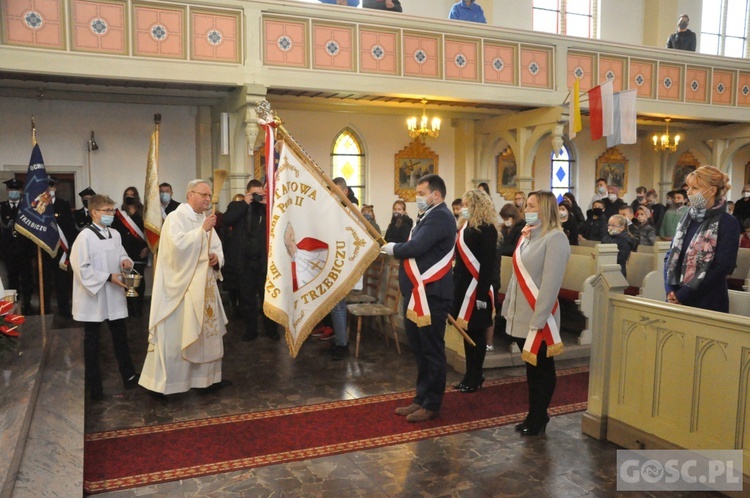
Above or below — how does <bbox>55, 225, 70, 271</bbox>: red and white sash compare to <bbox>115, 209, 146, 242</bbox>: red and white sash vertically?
below

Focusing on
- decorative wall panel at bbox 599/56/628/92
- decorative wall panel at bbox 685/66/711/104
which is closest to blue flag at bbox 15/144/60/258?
decorative wall panel at bbox 599/56/628/92

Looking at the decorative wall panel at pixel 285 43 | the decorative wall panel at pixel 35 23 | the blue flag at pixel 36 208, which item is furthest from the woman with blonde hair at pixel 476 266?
the decorative wall panel at pixel 35 23

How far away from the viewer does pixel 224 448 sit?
167 inches

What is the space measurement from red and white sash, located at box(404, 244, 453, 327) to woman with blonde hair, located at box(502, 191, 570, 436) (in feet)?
1.74

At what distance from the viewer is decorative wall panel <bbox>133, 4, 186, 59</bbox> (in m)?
8.17

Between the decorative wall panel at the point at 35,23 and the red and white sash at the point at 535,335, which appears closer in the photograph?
the red and white sash at the point at 535,335

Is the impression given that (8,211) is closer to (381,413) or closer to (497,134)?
(381,413)

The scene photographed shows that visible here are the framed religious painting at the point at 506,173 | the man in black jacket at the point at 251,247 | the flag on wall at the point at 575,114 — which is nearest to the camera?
the man in black jacket at the point at 251,247

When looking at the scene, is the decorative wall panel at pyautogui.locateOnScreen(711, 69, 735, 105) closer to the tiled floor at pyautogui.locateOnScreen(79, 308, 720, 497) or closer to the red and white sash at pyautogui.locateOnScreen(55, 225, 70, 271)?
the tiled floor at pyautogui.locateOnScreen(79, 308, 720, 497)

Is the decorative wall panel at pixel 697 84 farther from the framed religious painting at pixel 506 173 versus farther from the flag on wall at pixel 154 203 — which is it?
the flag on wall at pixel 154 203

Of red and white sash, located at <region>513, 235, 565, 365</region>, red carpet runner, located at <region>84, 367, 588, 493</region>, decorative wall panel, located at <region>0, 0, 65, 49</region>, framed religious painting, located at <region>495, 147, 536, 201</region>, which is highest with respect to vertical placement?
decorative wall panel, located at <region>0, 0, 65, 49</region>

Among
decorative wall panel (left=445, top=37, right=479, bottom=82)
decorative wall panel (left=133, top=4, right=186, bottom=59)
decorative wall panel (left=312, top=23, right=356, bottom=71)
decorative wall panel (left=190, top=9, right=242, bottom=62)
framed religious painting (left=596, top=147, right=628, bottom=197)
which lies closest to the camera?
decorative wall panel (left=133, top=4, right=186, bottom=59)

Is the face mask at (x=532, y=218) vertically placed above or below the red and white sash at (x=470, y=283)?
above

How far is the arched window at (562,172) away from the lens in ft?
48.9
